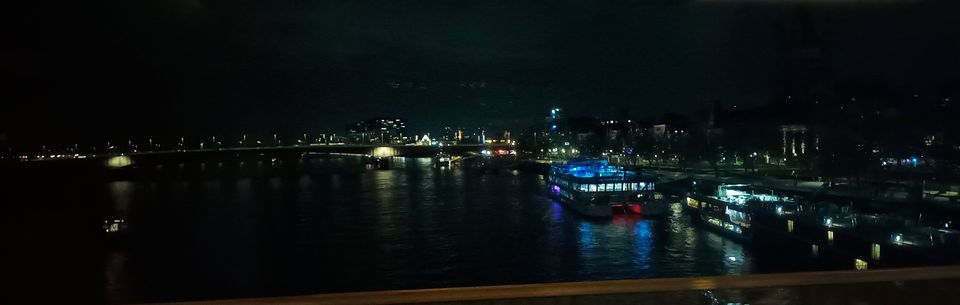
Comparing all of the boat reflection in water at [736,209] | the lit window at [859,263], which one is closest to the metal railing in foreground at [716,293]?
the lit window at [859,263]

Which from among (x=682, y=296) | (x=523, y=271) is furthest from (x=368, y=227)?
(x=682, y=296)

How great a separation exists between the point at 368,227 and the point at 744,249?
508 cm

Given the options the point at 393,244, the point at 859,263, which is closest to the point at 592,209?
the point at 393,244

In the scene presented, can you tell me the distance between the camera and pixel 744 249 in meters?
8.76

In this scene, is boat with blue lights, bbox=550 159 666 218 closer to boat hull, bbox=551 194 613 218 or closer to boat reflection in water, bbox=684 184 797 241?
boat hull, bbox=551 194 613 218

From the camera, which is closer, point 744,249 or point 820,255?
point 820,255

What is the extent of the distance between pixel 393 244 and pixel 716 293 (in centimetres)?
763

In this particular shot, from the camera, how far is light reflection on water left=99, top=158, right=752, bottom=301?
23.8 feet

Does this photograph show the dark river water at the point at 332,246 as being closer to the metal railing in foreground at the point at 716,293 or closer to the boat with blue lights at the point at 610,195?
the boat with blue lights at the point at 610,195

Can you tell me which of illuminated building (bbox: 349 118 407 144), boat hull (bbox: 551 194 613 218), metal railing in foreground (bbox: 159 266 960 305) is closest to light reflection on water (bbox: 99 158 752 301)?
boat hull (bbox: 551 194 613 218)

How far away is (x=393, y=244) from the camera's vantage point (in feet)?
29.7

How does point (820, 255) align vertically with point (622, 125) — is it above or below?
below

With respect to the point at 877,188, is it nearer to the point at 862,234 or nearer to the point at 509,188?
the point at 862,234

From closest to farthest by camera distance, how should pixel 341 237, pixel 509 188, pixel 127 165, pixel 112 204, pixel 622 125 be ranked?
pixel 341 237 < pixel 112 204 < pixel 509 188 < pixel 127 165 < pixel 622 125
